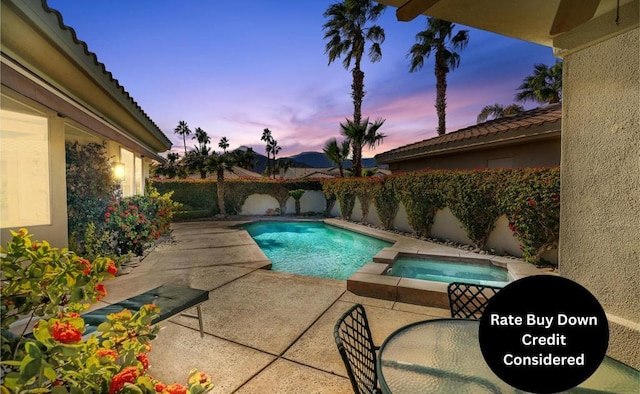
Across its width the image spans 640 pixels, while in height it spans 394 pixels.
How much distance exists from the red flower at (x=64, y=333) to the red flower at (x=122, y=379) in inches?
8.2

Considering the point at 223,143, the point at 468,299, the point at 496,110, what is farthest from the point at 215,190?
the point at 223,143

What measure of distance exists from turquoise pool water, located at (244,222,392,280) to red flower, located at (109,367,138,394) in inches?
238

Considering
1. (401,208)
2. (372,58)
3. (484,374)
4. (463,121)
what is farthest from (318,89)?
(484,374)

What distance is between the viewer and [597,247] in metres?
2.36

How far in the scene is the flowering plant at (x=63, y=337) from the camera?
92 centimetres

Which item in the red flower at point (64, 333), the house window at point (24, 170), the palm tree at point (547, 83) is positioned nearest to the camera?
the red flower at point (64, 333)

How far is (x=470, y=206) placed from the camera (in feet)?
25.1

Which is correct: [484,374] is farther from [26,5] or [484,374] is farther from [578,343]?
[26,5]

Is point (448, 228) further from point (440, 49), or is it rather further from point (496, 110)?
point (496, 110)

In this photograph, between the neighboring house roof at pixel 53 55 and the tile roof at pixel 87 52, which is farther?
the tile roof at pixel 87 52

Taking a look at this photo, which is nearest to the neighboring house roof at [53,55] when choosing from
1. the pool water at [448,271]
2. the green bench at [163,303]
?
the green bench at [163,303]

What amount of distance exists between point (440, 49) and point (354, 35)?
5.52 m

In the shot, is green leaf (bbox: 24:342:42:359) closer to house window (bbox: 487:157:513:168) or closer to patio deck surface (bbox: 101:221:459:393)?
patio deck surface (bbox: 101:221:459:393)

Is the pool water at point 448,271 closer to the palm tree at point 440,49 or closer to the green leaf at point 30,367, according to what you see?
the green leaf at point 30,367
